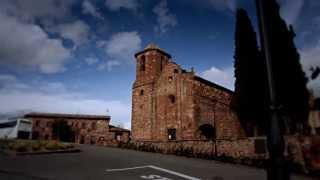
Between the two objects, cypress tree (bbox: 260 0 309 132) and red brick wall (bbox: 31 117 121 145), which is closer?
cypress tree (bbox: 260 0 309 132)

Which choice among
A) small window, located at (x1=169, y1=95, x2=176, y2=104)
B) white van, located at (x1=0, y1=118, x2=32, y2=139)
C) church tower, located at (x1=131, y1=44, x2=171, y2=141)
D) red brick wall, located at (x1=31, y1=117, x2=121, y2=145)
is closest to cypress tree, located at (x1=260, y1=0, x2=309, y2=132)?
small window, located at (x1=169, y1=95, x2=176, y2=104)

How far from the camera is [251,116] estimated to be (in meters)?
23.3

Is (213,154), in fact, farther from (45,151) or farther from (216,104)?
(216,104)

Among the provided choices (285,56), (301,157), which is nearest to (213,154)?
(301,157)

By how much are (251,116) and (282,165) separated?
2122cm

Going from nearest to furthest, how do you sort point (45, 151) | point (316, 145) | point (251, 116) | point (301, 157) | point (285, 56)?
point (316, 145) → point (301, 157) → point (45, 151) → point (285, 56) → point (251, 116)

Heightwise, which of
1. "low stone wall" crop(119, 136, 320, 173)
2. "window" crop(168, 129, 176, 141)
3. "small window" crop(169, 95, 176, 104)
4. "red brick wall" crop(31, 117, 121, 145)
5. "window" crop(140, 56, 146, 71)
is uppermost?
"window" crop(140, 56, 146, 71)

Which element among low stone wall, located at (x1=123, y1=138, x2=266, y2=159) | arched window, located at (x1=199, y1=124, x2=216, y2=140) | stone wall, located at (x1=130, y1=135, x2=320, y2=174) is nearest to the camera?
stone wall, located at (x1=130, y1=135, x2=320, y2=174)

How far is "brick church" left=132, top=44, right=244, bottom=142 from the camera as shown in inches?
1267

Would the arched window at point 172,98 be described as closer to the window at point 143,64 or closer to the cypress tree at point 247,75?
the window at point 143,64

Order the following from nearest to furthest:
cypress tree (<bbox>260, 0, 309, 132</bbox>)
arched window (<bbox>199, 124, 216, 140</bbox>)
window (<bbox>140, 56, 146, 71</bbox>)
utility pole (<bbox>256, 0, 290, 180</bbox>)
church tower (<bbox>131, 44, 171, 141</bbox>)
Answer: utility pole (<bbox>256, 0, 290, 180</bbox>) → cypress tree (<bbox>260, 0, 309, 132</bbox>) → arched window (<bbox>199, 124, 216, 140</bbox>) → church tower (<bbox>131, 44, 171, 141</bbox>) → window (<bbox>140, 56, 146, 71</bbox>)

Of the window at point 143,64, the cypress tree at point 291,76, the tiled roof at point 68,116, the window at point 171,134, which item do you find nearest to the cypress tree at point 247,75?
the cypress tree at point 291,76

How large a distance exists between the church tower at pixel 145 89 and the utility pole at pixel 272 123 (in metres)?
32.6

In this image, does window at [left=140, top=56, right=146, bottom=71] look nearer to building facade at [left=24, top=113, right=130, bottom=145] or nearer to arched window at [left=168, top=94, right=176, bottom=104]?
arched window at [left=168, top=94, right=176, bottom=104]
